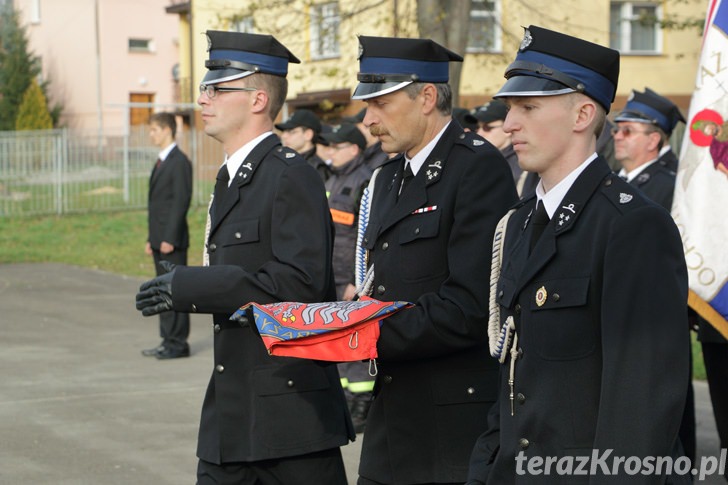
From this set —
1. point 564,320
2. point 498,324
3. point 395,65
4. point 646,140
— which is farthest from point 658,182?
point 564,320

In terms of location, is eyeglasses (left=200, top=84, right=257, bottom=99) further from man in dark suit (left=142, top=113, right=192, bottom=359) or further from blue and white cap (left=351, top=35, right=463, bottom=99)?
man in dark suit (left=142, top=113, right=192, bottom=359)

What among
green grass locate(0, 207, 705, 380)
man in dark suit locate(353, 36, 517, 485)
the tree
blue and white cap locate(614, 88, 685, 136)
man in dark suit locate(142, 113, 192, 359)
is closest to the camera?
man in dark suit locate(353, 36, 517, 485)

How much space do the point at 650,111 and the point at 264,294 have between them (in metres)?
4.01

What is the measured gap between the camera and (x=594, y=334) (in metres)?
2.88

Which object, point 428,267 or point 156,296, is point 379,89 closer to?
Answer: point 428,267

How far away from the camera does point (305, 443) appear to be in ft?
13.1

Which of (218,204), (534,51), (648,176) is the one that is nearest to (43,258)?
(648,176)

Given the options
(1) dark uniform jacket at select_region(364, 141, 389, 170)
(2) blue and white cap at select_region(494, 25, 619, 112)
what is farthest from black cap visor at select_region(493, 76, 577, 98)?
(1) dark uniform jacket at select_region(364, 141, 389, 170)

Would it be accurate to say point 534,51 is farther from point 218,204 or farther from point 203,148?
point 203,148

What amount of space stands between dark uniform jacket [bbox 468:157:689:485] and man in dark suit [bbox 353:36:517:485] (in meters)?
0.47

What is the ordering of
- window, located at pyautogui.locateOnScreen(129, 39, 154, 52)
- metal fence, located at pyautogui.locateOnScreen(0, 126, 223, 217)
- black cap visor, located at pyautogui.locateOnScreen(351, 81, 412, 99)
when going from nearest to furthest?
black cap visor, located at pyautogui.locateOnScreen(351, 81, 412, 99) < metal fence, located at pyautogui.locateOnScreen(0, 126, 223, 217) < window, located at pyautogui.locateOnScreen(129, 39, 154, 52)

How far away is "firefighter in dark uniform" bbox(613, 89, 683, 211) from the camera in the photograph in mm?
6984

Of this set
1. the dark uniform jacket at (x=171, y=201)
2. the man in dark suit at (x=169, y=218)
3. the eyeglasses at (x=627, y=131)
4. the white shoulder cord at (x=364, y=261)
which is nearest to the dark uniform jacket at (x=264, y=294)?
the white shoulder cord at (x=364, y=261)

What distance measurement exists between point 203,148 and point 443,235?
Answer: 23.6 meters
